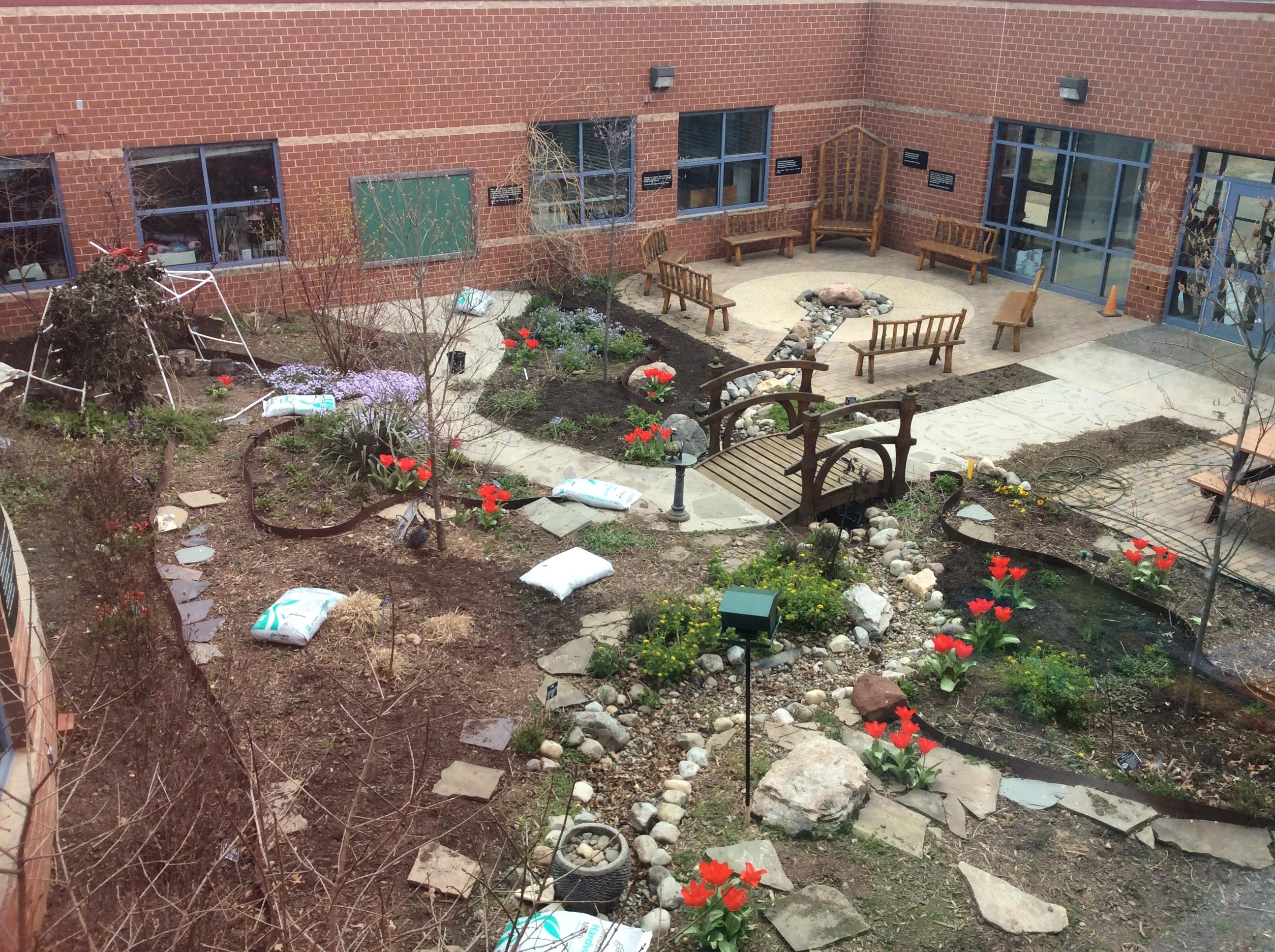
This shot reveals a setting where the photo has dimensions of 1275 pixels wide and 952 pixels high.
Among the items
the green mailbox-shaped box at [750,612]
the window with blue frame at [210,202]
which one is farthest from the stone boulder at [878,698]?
the window with blue frame at [210,202]

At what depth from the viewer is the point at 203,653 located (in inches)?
307

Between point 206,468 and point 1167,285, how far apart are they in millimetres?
12536

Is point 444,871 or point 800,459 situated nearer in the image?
point 444,871

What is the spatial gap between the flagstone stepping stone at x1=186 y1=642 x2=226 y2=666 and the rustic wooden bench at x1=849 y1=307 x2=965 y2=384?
816cm

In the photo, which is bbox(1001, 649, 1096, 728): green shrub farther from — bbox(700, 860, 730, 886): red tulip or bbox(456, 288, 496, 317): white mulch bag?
bbox(456, 288, 496, 317): white mulch bag

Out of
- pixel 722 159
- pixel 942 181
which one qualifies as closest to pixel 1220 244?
pixel 942 181

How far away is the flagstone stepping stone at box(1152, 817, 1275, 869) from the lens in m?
6.09

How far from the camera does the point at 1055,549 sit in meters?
9.59

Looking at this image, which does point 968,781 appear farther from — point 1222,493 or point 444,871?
point 1222,493

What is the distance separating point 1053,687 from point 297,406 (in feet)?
26.1

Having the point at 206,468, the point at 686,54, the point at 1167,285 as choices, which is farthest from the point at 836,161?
the point at 206,468

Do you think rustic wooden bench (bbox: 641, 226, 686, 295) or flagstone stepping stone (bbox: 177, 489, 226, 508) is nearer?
flagstone stepping stone (bbox: 177, 489, 226, 508)

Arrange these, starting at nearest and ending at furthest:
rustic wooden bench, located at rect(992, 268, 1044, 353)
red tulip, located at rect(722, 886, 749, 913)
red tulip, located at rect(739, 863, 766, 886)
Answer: red tulip, located at rect(722, 886, 749, 913)
red tulip, located at rect(739, 863, 766, 886)
rustic wooden bench, located at rect(992, 268, 1044, 353)

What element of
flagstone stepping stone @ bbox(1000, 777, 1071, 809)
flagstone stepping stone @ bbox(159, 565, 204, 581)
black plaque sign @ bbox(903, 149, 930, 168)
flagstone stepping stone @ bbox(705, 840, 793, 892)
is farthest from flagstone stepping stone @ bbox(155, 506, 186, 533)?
black plaque sign @ bbox(903, 149, 930, 168)
